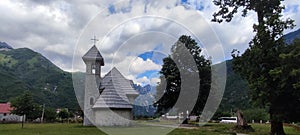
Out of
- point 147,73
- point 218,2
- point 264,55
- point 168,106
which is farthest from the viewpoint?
point 168,106

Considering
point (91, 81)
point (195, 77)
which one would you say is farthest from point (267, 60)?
point (91, 81)

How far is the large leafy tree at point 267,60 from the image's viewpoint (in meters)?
19.8

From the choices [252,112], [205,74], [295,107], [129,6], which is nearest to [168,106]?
[205,74]

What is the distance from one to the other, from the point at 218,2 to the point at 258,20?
11.4 feet

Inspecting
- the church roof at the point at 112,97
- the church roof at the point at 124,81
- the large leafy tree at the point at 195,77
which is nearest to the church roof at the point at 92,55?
the church roof at the point at 112,97

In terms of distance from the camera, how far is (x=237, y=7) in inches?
953

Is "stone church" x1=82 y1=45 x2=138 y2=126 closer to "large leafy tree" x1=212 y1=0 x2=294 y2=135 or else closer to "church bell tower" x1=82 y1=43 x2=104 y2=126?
"church bell tower" x1=82 y1=43 x2=104 y2=126

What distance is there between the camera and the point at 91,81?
39.4 m

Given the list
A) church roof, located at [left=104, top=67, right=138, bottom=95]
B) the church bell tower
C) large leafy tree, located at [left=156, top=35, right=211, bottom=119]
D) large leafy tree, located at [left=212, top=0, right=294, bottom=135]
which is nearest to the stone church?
the church bell tower

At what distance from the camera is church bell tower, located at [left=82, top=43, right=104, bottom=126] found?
38.3 m

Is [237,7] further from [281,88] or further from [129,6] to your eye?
[129,6]

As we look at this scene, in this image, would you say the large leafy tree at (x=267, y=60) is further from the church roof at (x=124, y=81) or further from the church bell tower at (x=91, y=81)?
the church bell tower at (x=91, y=81)

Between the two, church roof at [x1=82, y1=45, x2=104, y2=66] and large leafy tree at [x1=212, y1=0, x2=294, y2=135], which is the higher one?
church roof at [x1=82, y1=45, x2=104, y2=66]

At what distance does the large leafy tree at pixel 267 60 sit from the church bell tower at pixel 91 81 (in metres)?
21.3
